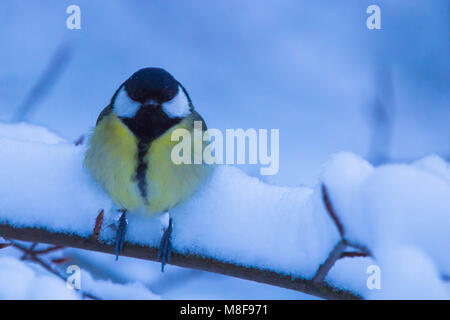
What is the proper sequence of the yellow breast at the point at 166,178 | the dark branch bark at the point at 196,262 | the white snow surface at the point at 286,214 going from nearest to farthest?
1. the white snow surface at the point at 286,214
2. the dark branch bark at the point at 196,262
3. the yellow breast at the point at 166,178

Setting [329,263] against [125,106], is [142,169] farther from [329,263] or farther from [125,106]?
[329,263]

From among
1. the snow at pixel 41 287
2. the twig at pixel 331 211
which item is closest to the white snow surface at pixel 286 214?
the twig at pixel 331 211

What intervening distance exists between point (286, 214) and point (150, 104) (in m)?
0.38

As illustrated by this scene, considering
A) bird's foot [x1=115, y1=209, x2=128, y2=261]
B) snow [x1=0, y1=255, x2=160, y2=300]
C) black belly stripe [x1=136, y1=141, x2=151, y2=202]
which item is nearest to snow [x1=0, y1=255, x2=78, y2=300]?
snow [x1=0, y1=255, x2=160, y2=300]

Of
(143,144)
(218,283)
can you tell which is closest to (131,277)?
(218,283)

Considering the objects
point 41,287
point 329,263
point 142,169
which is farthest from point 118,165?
point 329,263

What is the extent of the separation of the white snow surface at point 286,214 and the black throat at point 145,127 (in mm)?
85

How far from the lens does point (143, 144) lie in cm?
98

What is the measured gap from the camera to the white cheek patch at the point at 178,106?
104cm

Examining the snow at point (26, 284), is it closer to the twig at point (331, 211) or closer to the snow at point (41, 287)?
the snow at point (41, 287)

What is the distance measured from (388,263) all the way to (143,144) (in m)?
0.56

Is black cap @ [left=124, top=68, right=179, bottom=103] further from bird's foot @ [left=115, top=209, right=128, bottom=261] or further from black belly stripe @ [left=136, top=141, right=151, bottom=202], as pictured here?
bird's foot @ [left=115, top=209, right=128, bottom=261]

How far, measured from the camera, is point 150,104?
3.36 feet

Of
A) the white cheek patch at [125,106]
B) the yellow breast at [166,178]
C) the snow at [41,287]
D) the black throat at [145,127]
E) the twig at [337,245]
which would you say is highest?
the white cheek patch at [125,106]
